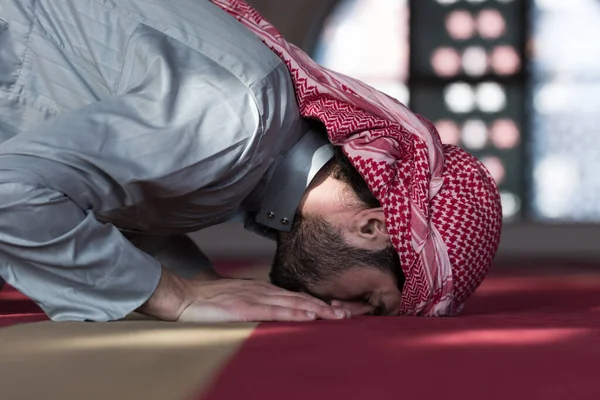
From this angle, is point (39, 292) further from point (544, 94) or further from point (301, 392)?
point (544, 94)

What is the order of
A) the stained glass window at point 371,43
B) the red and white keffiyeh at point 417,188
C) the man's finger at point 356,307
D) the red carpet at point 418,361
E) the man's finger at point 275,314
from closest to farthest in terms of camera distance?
the red carpet at point 418,361 < the man's finger at point 275,314 < the red and white keffiyeh at point 417,188 < the man's finger at point 356,307 < the stained glass window at point 371,43

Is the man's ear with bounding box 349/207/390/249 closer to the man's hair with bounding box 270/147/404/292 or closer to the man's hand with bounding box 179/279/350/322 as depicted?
the man's hair with bounding box 270/147/404/292

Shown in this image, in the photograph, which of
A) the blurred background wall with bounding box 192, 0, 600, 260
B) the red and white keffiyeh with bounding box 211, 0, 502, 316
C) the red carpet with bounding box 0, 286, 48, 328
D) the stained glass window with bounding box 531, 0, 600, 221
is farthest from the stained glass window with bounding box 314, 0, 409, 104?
the red and white keffiyeh with bounding box 211, 0, 502, 316

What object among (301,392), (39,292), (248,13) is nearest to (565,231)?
(248,13)

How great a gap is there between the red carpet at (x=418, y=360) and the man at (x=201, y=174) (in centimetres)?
18

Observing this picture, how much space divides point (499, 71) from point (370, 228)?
5768mm

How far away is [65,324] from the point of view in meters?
1.86

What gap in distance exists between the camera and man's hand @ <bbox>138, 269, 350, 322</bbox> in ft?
6.40

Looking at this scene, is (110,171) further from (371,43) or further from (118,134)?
(371,43)

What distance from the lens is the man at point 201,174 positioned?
1863mm

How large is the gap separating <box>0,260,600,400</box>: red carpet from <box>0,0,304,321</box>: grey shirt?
0.24 m

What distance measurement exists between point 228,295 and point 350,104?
538 millimetres

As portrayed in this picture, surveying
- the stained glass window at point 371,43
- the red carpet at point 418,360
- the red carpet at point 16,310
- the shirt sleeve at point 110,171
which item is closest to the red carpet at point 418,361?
the red carpet at point 418,360

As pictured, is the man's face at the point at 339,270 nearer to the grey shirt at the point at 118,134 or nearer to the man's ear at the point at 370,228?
the man's ear at the point at 370,228
